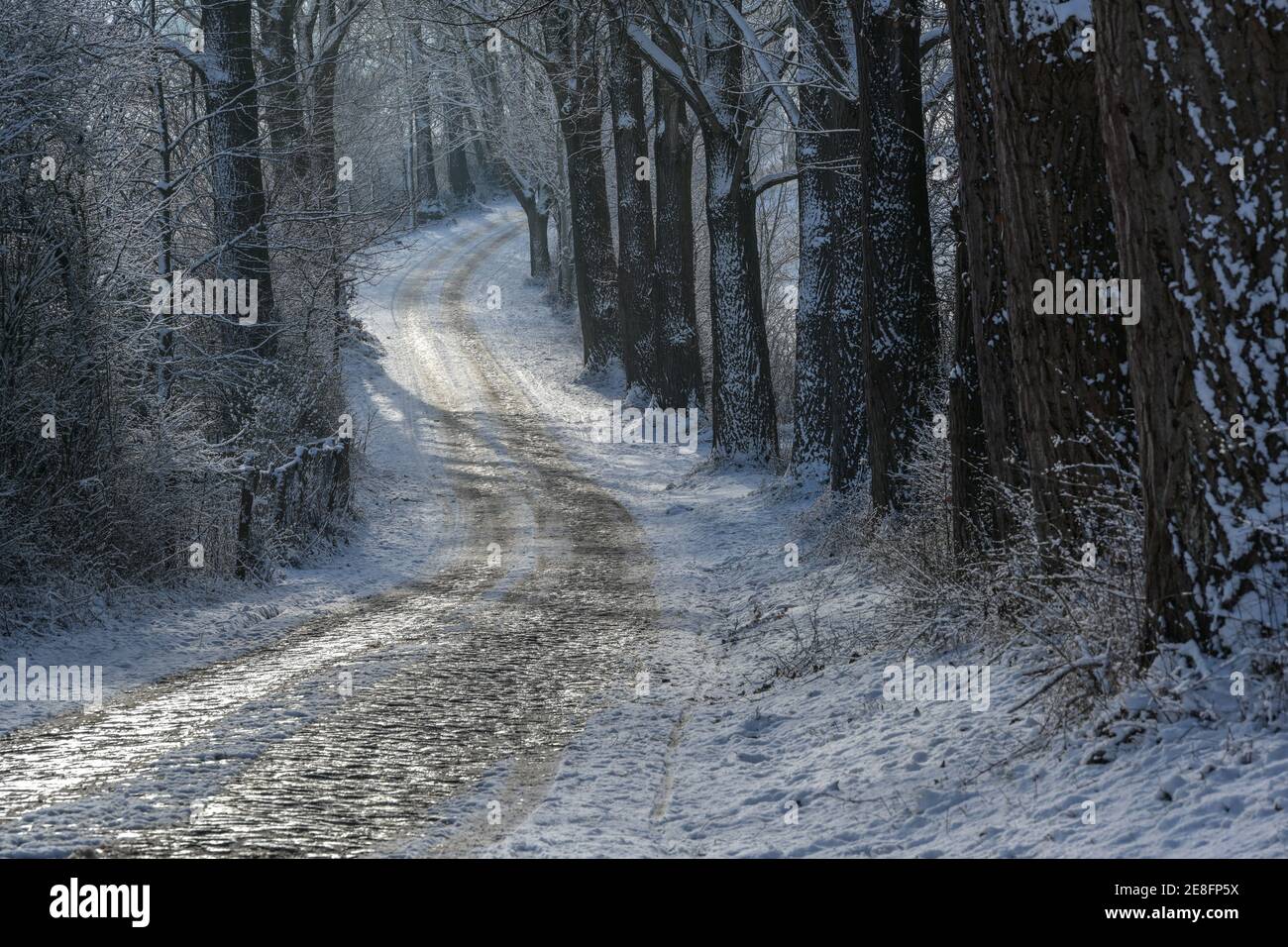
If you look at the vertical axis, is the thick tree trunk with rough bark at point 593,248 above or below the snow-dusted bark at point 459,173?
below

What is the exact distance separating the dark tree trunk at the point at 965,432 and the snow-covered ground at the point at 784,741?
1.02 metres

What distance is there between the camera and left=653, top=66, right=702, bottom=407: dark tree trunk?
22.4 metres

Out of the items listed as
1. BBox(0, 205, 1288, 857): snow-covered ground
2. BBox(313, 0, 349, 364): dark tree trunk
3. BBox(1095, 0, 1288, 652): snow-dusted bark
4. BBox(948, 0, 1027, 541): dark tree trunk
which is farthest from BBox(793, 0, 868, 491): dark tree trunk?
BBox(1095, 0, 1288, 652): snow-dusted bark

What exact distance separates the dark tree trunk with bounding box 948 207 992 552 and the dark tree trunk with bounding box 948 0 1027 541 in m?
0.51

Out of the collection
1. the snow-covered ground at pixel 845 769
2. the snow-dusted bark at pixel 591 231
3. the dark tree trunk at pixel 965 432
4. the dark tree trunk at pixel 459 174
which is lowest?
the snow-covered ground at pixel 845 769

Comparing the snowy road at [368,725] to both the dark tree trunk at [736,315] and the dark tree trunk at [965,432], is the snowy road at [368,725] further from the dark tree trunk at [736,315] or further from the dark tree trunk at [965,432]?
the dark tree trunk at [736,315]

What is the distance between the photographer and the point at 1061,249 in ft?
21.8

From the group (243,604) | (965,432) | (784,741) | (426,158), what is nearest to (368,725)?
(784,741)

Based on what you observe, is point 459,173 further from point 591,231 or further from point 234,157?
point 234,157

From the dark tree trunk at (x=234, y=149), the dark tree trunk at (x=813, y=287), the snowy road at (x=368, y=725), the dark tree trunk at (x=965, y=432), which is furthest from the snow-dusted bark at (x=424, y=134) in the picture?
the dark tree trunk at (x=965, y=432)

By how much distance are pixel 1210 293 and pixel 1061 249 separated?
1655mm

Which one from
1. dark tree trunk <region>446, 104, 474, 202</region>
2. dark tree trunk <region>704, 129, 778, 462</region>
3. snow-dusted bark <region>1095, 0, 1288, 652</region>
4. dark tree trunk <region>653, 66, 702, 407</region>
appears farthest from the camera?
dark tree trunk <region>446, 104, 474, 202</region>

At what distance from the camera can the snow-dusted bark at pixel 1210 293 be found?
16.3 feet

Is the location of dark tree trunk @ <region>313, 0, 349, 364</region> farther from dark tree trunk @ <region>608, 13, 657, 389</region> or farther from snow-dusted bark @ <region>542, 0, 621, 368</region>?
dark tree trunk @ <region>608, 13, 657, 389</region>
